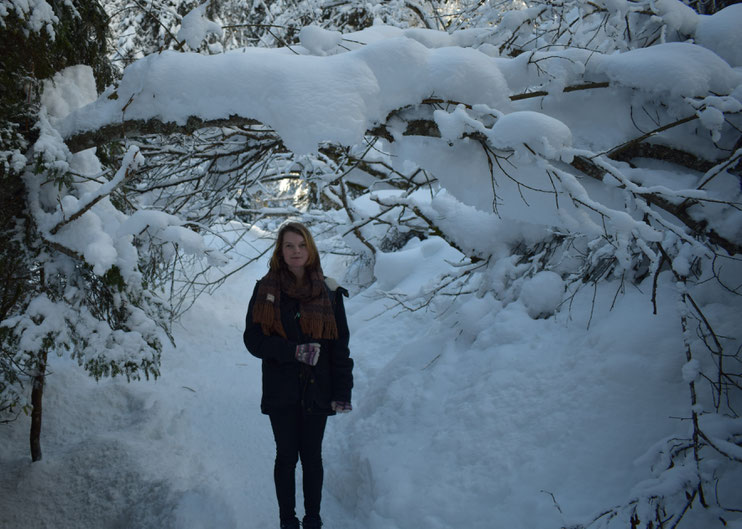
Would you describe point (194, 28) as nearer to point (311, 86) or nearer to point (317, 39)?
point (317, 39)

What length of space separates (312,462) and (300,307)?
0.93 meters

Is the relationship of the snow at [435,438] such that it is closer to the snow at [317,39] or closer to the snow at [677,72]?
the snow at [677,72]

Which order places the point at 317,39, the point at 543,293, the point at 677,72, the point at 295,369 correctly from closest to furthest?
the point at 677,72, the point at 295,369, the point at 317,39, the point at 543,293

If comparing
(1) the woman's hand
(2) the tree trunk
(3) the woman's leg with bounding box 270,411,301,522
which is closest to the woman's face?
(1) the woman's hand

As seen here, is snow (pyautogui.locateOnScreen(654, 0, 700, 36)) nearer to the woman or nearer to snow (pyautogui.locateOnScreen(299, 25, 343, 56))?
snow (pyautogui.locateOnScreen(299, 25, 343, 56))

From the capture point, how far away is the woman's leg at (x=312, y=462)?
259 centimetres

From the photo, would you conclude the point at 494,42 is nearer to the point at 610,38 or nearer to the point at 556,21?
the point at 610,38

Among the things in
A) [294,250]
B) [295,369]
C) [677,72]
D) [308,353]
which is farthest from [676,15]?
[295,369]

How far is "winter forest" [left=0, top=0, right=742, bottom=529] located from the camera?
209cm

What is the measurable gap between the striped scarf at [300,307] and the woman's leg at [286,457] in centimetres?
51

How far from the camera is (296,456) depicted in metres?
2.63

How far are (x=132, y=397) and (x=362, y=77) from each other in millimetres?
4141

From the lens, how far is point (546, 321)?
3.36 meters

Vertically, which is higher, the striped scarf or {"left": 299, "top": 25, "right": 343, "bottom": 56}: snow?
{"left": 299, "top": 25, "right": 343, "bottom": 56}: snow
